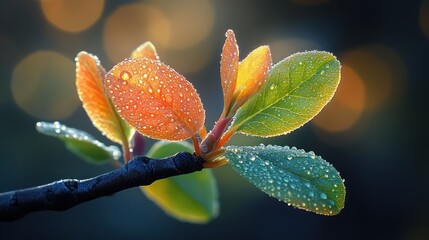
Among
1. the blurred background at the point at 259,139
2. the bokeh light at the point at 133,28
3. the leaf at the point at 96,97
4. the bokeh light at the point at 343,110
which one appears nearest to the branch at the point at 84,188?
the leaf at the point at 96,97

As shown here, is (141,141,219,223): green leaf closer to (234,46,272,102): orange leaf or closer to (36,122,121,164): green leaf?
(36,122,121,164): green leaf

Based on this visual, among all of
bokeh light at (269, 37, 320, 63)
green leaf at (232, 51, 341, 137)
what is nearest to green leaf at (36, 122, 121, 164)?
green leaf at (232, 51, 341, 137)

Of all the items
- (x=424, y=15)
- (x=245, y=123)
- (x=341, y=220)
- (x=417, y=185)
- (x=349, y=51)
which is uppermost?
(x=245, y=123)

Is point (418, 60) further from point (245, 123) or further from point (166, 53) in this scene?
point (245, 123)

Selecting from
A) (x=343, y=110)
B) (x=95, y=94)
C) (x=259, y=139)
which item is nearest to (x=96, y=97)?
(x=95, y=94)

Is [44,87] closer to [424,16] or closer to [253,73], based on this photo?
[424,16]

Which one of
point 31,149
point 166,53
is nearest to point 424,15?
point 166,53
